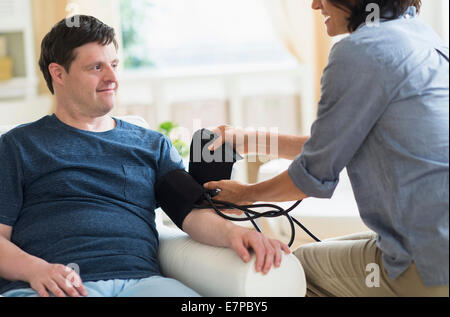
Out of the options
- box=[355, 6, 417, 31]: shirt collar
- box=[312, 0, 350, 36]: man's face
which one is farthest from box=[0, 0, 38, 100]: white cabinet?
box=[355, 6, 417, 31]: shirt collar

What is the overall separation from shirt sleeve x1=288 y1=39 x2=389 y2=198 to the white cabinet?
132 inches

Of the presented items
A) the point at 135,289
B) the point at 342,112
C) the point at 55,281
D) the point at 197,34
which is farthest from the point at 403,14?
the point at 197,34

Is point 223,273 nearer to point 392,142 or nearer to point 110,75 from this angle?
point 392,142

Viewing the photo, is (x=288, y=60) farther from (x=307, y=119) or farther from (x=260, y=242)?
(x=260, y=242)

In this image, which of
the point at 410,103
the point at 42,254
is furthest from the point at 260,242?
the point at 42,254

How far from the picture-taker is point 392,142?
51.3 inches

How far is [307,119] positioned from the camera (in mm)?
4125

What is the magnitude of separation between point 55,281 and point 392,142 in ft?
2.77

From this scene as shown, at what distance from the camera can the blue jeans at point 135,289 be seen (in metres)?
1.44

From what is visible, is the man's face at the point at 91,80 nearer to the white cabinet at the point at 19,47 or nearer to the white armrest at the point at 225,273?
the white armrest at the point at 225,273

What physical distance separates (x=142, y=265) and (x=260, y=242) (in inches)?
14.3

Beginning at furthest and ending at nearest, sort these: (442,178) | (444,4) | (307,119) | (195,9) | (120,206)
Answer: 1. (195,9)
2. (307,119)
3. (444,4)
4. (120,206)
5. (442,178)

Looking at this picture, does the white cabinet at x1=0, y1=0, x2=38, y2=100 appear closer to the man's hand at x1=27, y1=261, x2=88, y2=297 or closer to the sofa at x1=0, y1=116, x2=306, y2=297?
the sofa at x1=0, y1=116, x2=306, y2=297

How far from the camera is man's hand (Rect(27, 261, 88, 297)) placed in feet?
4.59
